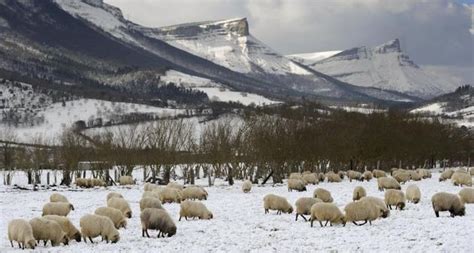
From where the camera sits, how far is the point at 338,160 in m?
73.5

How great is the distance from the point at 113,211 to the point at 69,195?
68.0 feet

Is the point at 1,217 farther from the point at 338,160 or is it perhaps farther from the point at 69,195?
the point at 338,160

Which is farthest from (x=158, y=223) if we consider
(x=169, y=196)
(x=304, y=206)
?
(x=169, y=196)

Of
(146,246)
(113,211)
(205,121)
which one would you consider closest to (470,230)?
(146,246)

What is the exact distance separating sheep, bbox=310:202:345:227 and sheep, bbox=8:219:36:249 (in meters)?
11.3

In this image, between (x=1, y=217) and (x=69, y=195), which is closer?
(x=1, y=217)

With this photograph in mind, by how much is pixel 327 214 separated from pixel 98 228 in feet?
31.5

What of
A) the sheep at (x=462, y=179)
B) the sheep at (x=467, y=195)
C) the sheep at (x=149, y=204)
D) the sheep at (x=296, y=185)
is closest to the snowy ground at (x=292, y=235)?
the sheep at (x=149, y=204)

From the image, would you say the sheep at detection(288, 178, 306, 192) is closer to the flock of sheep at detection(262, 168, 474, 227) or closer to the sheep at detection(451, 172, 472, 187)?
the flock of sheep at detection(262, 168, 474, 227)

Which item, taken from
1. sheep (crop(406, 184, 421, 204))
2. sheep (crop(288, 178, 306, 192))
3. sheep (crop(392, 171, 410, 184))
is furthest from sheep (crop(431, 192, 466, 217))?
sheep (crop(392, 171, 410, 184))

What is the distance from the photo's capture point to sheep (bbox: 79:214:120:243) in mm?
21969

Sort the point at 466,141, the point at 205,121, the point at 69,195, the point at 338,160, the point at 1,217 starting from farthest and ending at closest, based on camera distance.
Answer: the point at 205,121 → the point at 466,141 → the point at 338,160 → the point at 69,195 → the point at 1,217

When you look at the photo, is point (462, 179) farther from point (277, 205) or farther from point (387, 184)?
point (277, 205)

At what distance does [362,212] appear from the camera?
24.9 meters
